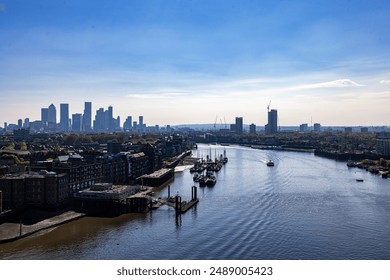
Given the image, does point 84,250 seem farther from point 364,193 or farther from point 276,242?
point 364,193

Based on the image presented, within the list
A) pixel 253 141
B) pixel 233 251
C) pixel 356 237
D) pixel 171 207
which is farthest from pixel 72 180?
pixel 253 141

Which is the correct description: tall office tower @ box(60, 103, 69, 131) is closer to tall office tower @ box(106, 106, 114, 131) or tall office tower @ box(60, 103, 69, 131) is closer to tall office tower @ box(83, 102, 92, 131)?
tall office tower @ box(83, 102, 92, 131)

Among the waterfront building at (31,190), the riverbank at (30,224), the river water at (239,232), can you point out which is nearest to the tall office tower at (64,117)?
the river water at (239,232)

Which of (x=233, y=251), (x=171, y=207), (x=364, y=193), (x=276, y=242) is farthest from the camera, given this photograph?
(x=364, y=193)

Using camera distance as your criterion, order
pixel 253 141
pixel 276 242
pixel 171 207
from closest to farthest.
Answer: pixel 276 242, pixel 171 207, pixel 253 141

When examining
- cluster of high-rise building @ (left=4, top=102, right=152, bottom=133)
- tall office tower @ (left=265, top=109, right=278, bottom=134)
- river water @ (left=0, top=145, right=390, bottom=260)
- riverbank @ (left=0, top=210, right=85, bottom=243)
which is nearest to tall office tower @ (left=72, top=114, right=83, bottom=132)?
cluster of high-rise building @ (left=4, top=102, right=152, bottom=133)

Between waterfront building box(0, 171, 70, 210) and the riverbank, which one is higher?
waterfront building box(0, 171, 70, 210)

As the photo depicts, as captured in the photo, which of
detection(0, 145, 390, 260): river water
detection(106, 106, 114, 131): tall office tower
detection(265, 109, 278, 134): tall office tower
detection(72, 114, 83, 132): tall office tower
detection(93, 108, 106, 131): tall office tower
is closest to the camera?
detection(0, 145, 390, 260): river water
